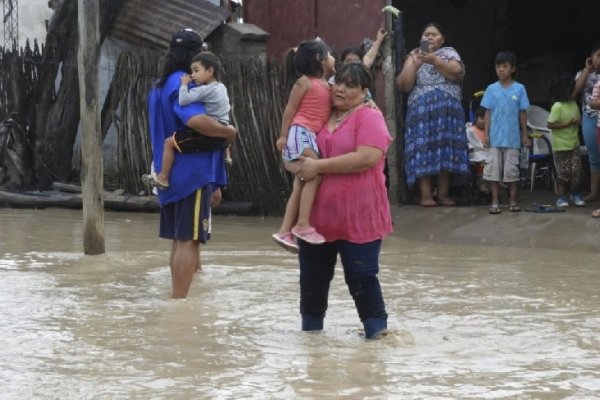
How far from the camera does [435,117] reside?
11812 millimetres

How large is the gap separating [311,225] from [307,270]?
0.33 m

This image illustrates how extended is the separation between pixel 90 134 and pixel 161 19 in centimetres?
512

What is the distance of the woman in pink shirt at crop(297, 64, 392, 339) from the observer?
6023mm

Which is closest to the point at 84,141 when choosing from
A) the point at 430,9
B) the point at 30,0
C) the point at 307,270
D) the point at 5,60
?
the point at 307,270

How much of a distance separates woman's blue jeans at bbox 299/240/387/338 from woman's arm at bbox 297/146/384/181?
366 millimetres

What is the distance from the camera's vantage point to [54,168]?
1460 cm

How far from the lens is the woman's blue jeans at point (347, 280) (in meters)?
6.09

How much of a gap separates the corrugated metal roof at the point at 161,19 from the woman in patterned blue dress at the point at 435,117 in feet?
9.65

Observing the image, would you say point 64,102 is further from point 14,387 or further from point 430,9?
point 14,387

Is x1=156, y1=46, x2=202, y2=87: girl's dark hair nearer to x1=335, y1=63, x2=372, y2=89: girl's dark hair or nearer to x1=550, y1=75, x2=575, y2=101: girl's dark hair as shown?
x1=335, y1=63, x2=372, y2=89: girl's dark hair

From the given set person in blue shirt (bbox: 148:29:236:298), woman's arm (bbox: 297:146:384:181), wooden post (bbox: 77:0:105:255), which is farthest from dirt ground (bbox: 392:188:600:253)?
woman's arm (bbox: 297:146:384:181)

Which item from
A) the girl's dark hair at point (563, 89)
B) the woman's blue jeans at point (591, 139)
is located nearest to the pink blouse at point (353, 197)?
the woman's blue jeans at point (591, 139)

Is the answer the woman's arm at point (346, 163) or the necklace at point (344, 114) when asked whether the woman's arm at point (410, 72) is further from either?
the woman's arm at point (346, 163)

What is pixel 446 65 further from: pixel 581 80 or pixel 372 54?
pixel 581 80
